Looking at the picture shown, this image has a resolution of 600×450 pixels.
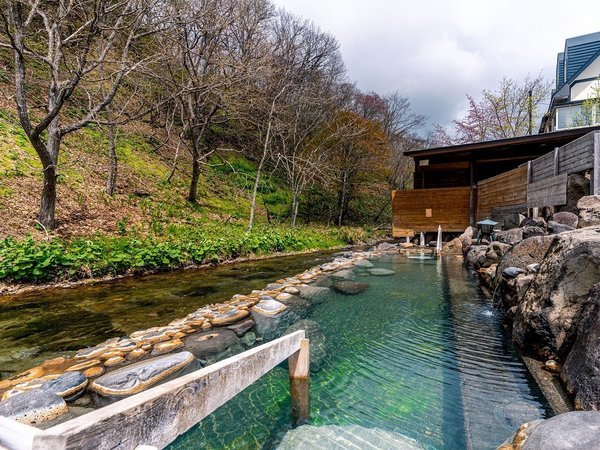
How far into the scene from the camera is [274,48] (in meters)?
16.6

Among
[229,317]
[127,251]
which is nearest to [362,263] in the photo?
[229,317]

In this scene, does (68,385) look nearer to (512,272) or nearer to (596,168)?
(512,272)

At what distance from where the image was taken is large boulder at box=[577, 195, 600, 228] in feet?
18.6

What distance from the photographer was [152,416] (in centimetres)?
109

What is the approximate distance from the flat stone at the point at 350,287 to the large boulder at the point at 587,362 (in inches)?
151

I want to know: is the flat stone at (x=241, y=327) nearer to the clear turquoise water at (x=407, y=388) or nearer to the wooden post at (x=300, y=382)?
the clear turquoise water at (x=407, y=388)

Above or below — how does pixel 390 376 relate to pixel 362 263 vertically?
below

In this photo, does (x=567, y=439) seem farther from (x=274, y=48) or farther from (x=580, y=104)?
(x=580, y=104)

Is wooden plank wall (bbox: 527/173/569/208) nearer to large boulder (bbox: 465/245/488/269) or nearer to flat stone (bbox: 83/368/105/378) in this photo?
large boulder (bbox: 465/245/488/269)

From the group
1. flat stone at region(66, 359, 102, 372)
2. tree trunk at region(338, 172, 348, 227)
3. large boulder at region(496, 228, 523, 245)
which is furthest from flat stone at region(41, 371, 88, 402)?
tree trunk at region(338, 172, 348, 227)

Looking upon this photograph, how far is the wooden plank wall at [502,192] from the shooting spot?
10273 mm

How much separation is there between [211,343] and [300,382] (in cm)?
147

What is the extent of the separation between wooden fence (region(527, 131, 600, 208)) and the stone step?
740cm

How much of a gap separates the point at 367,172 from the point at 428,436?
18722 millimetres
